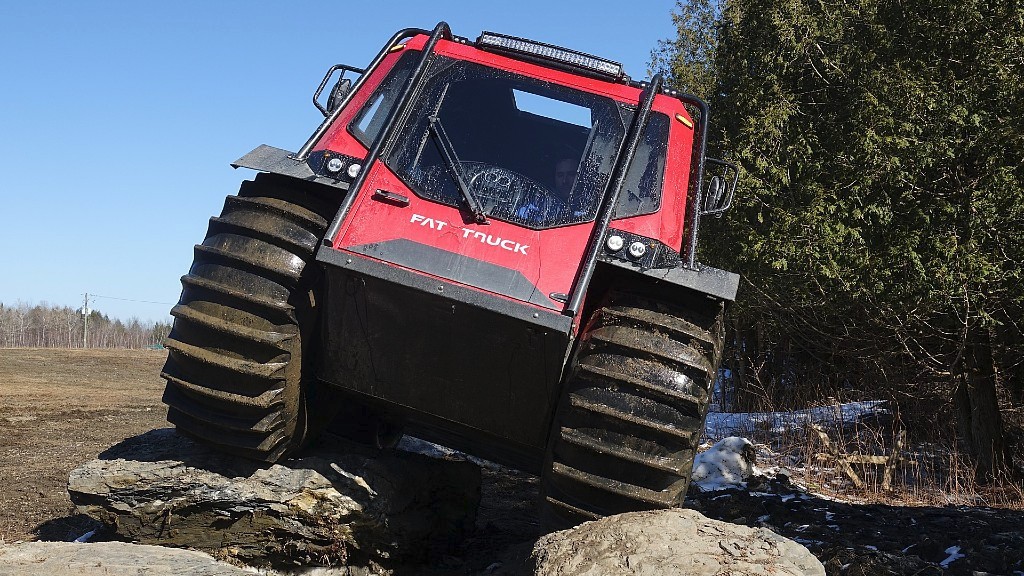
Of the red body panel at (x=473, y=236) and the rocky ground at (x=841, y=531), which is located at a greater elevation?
the red body panel at (x=473, y=236)

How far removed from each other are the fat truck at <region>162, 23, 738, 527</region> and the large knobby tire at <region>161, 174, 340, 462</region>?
0.03 feet

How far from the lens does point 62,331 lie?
84375 millimetres

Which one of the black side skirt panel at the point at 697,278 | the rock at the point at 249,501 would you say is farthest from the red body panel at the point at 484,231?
the rock at the point at 249,501

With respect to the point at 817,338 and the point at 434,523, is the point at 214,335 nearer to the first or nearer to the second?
the point at 434,523

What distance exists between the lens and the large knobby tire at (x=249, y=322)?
14.6 feet

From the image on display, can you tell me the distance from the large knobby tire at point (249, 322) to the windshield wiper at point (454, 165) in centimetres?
63

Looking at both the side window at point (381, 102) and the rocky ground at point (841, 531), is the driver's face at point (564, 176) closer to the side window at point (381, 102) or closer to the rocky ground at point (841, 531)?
the side window at point (381, 102)

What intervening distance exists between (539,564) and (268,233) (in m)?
1.96

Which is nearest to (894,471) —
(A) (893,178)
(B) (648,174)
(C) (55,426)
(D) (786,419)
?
(D) (786,419)

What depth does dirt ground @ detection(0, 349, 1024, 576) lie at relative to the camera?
18.2 ft

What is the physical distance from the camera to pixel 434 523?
6000 mm

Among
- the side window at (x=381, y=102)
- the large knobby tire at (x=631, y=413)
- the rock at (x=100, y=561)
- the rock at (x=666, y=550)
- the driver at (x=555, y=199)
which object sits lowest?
the rock at (x=100, y=561)

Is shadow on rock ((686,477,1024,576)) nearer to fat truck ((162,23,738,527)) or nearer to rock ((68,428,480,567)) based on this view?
fat truck ((162,23,738,527))

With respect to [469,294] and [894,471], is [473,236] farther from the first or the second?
[894,471]
